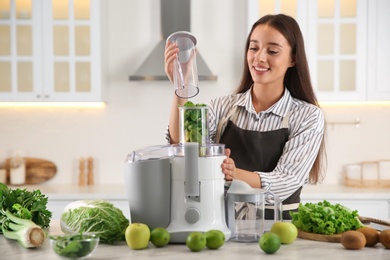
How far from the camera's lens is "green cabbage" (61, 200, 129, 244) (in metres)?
2.06

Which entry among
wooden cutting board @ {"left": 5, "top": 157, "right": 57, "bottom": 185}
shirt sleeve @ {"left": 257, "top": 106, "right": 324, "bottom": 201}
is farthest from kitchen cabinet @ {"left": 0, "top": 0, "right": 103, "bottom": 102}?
shirt sleeve @ {"left": 257, "top": 106, "right": 324, "bottom": 201}

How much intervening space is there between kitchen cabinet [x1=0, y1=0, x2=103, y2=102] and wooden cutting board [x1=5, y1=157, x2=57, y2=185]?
1.84 feet

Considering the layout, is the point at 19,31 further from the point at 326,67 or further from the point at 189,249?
the point at 189,249

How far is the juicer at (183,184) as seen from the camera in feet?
6.74

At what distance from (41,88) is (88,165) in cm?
70

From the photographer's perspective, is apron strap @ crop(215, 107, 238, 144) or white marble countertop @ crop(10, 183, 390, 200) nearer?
apron strap @ crop(215, 107, 238, 144)

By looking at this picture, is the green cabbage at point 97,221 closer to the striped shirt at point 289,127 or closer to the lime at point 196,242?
the lime at point 196,242

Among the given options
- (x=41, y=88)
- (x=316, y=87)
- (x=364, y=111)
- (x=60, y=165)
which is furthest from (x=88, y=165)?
(x=364, y=111)

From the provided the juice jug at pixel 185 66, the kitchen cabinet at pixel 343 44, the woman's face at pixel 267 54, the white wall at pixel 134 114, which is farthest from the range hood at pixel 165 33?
the juice jug at pixel 185 66

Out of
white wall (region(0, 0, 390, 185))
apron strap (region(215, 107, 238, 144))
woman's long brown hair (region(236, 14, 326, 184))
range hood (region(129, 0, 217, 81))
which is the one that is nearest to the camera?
woman's long brown hair (region(236, 14, 326, 184))

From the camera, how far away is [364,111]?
16.1 feet

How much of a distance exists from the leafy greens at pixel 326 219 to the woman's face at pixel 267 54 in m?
0.72

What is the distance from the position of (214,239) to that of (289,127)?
3.15ft

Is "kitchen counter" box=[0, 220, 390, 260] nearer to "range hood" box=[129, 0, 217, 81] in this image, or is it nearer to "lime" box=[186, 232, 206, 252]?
"lime" box=[186, 232, 206, 252]
